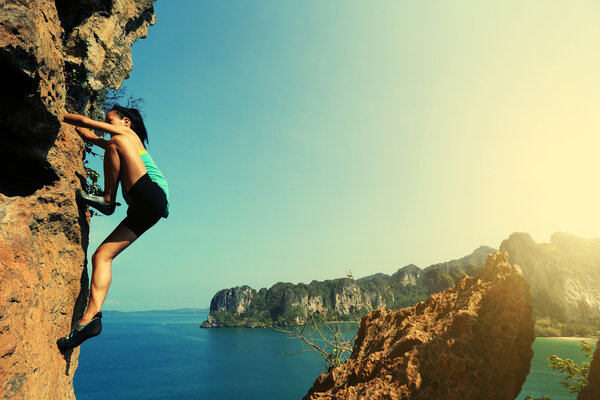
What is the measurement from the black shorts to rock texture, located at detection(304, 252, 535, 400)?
7.68 feet

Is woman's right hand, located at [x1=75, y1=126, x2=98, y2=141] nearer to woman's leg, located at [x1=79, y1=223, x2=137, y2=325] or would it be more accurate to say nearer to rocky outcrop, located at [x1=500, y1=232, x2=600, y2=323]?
woman's leg, located at [x1=79, y1=223, x2=137, y2=325]

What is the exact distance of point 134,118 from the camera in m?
3.26

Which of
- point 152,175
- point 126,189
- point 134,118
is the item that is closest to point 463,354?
point 152,175

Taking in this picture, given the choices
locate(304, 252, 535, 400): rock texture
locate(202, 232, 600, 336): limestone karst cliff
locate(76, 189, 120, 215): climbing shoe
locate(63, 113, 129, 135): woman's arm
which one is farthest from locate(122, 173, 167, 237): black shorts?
locate(202, 232, 600, 336): limestone karst cliff

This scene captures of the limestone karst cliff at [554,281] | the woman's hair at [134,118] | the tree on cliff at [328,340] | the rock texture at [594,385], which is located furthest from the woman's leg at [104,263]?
the limestone karst cliff at [554,281]

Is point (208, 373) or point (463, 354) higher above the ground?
point (463, 354)

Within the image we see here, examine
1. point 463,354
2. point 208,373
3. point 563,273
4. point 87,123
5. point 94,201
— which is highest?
point 563,273

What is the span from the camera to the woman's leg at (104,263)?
102 inches

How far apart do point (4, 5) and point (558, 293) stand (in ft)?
381

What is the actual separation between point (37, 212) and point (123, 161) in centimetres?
81

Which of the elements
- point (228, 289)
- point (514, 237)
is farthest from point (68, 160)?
point (228, 289)

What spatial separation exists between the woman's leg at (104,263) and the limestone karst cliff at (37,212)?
345mm

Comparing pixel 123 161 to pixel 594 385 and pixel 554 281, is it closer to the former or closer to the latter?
pixel 594 385

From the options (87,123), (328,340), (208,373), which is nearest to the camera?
(87,123)
